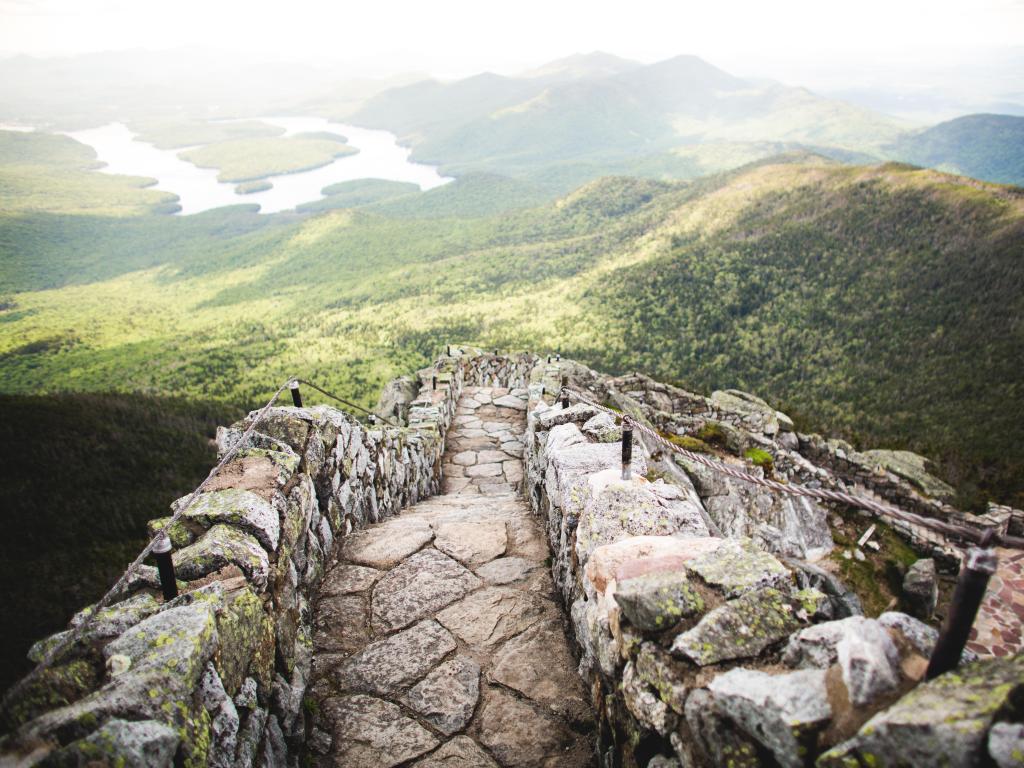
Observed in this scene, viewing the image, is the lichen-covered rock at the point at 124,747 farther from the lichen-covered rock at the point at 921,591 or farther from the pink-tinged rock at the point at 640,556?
the lichen-covered rock at the point at 921,591

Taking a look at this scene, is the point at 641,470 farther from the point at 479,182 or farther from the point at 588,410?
the point at 479,182

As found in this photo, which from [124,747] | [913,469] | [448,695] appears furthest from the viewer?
[913,469]

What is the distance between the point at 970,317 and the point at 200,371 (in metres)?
76.7

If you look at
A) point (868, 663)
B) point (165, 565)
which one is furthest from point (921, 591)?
point (165, 565)

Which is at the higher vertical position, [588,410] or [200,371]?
[588,410]

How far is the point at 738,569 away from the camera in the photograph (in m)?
3.18

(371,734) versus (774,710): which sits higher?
Answer: (774,710)

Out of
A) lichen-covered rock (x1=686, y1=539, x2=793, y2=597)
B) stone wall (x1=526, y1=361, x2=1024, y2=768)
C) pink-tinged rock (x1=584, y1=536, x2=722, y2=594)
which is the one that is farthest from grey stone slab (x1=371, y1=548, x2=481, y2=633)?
lichen-covered rock (x1=686, y1=539, x2=793, y2=597)

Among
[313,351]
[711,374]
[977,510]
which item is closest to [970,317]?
[711,374]

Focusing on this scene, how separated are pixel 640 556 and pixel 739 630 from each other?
96 cm

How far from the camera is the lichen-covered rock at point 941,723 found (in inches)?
67.1

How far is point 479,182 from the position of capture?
6550 inches

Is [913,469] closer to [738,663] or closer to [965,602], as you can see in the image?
[738,663]

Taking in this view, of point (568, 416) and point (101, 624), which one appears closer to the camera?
point (101, 624)
